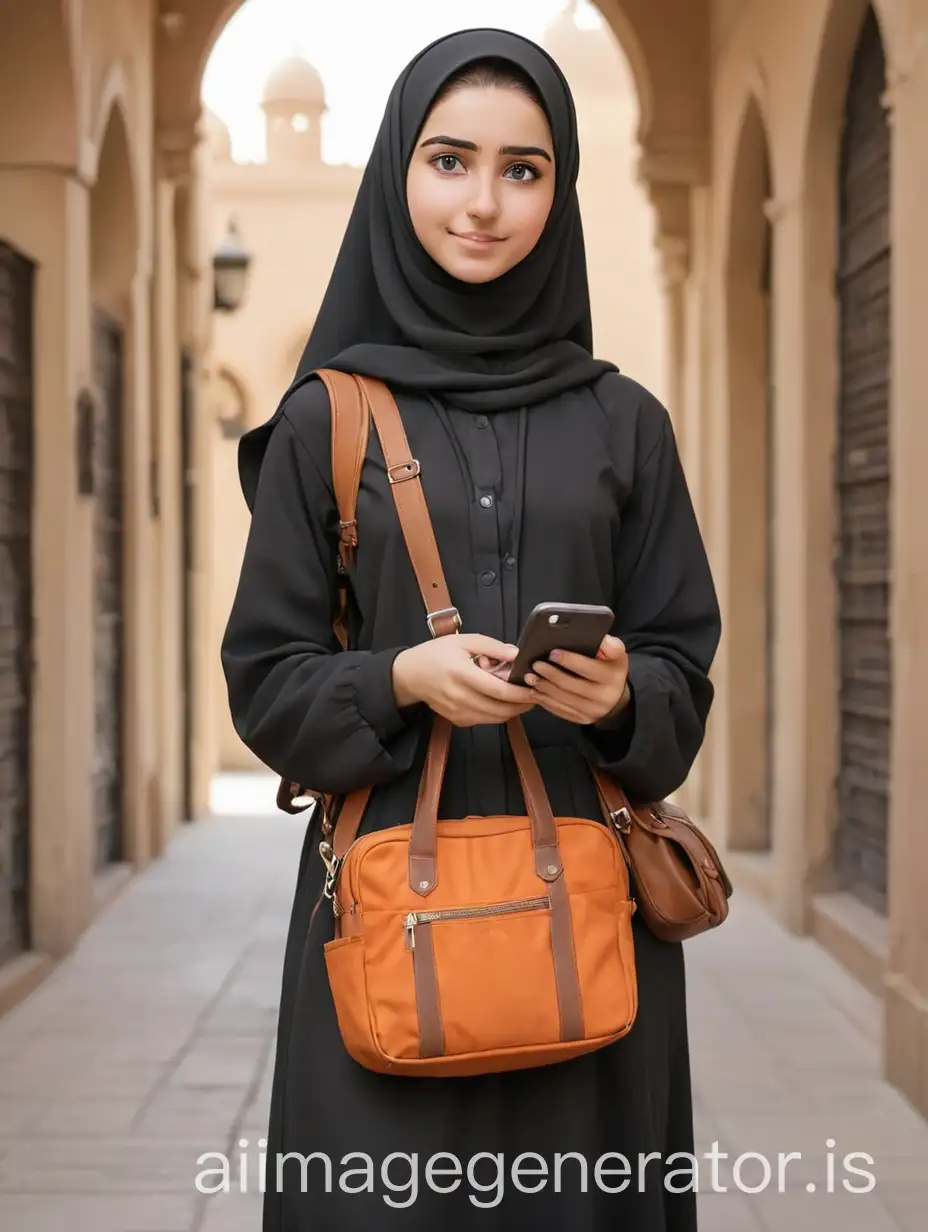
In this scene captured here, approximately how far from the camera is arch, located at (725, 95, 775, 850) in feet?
26.6

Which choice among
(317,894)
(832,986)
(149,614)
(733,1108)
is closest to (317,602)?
(317,894)

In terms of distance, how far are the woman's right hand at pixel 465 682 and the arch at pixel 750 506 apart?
6.54 metres

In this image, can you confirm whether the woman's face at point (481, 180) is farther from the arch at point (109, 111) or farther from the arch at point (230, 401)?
the arch at point (230, 401)

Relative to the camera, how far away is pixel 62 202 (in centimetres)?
595

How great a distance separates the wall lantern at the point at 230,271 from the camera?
10836 mm

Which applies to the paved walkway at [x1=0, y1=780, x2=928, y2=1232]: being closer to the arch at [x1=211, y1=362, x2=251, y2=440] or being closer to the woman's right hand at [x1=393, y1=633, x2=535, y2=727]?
the woman's right hand at [x1=393, y1=633, x2=535, y2=727]

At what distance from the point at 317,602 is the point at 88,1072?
3.22 meters

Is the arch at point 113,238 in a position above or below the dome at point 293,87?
below

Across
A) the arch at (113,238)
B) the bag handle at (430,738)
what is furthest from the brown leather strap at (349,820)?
the arch at (113,238)

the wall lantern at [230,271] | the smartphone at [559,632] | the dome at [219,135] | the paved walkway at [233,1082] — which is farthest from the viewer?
the dome at [219,135]

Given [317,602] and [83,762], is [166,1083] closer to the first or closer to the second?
[83,762]

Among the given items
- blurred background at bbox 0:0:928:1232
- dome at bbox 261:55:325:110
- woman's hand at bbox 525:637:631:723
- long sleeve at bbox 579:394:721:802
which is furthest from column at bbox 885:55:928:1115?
dome at bbox 261:55:325:110

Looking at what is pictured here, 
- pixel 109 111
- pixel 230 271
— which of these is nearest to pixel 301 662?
pixel 109 111

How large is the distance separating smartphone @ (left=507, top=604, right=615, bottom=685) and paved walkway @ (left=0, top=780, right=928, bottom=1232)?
225 centimetres
